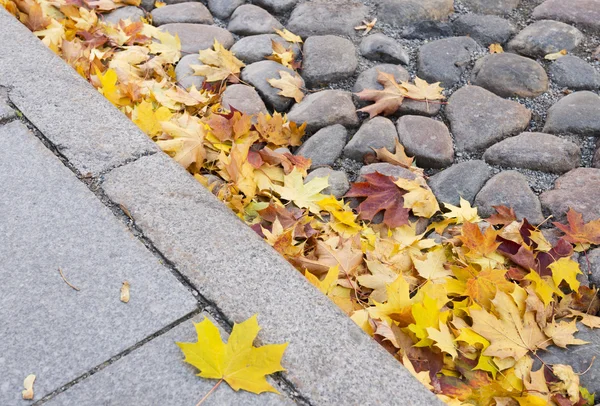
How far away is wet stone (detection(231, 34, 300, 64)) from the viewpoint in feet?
9.50

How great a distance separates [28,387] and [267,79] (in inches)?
66.2

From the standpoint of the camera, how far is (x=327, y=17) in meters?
3.09

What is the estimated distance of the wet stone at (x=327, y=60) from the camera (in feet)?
9.08

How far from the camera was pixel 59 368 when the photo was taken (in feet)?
4.78

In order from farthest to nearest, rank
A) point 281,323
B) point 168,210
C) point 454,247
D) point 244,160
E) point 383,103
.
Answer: point 383,103, point 244,160, point 454,247, point 168,210, point 281,323

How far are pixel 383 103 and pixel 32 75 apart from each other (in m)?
1.39

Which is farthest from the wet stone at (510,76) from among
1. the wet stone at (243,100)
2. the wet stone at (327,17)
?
the wet stone at (243,100)

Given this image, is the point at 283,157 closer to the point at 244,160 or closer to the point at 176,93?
the point at 244,160

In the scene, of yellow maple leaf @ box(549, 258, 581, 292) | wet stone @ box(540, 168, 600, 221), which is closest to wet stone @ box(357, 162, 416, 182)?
wet stone @ box(540, 168, 600, 221)

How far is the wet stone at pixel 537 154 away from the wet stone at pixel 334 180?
0.57m

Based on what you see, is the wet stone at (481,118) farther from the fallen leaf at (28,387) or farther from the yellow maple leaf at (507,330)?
the fallen leaf at (28,387)

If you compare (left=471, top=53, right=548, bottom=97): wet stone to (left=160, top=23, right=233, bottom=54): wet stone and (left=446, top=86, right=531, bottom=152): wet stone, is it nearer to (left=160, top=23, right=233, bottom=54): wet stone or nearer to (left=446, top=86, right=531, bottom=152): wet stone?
(left=446, top=86, right=531, bottom=152): wet stone

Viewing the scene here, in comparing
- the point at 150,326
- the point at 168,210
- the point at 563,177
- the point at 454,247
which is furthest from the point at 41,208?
the point at 563,177

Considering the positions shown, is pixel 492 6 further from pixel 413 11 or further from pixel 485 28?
pixel 413 11
